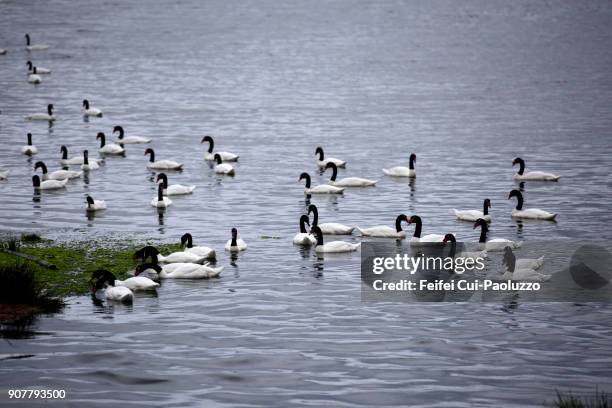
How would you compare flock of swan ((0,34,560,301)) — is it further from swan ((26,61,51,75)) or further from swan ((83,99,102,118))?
swan ((26,61,51,75))

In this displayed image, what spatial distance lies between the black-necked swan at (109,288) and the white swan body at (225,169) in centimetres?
2285

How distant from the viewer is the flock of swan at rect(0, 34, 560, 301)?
31422 millimetres

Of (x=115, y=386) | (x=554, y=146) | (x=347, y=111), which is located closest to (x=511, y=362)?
(x=115, y=386)

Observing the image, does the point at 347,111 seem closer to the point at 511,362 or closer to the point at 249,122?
the point at 249,122

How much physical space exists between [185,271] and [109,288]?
323cm

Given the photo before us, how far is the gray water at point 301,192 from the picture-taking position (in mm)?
24141

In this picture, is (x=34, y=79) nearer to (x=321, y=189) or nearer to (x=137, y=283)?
(x=321, y=189)

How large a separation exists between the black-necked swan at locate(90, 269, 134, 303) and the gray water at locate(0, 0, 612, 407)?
375mm

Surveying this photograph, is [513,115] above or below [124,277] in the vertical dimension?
above

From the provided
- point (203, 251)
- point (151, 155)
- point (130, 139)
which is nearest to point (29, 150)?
point (130, 139)

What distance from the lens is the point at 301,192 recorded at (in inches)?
1903

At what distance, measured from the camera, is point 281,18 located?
153750 mm

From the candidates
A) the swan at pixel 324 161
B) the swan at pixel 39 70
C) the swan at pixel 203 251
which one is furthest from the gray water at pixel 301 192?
the swan at pixel 39 70

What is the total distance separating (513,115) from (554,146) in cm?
1356
